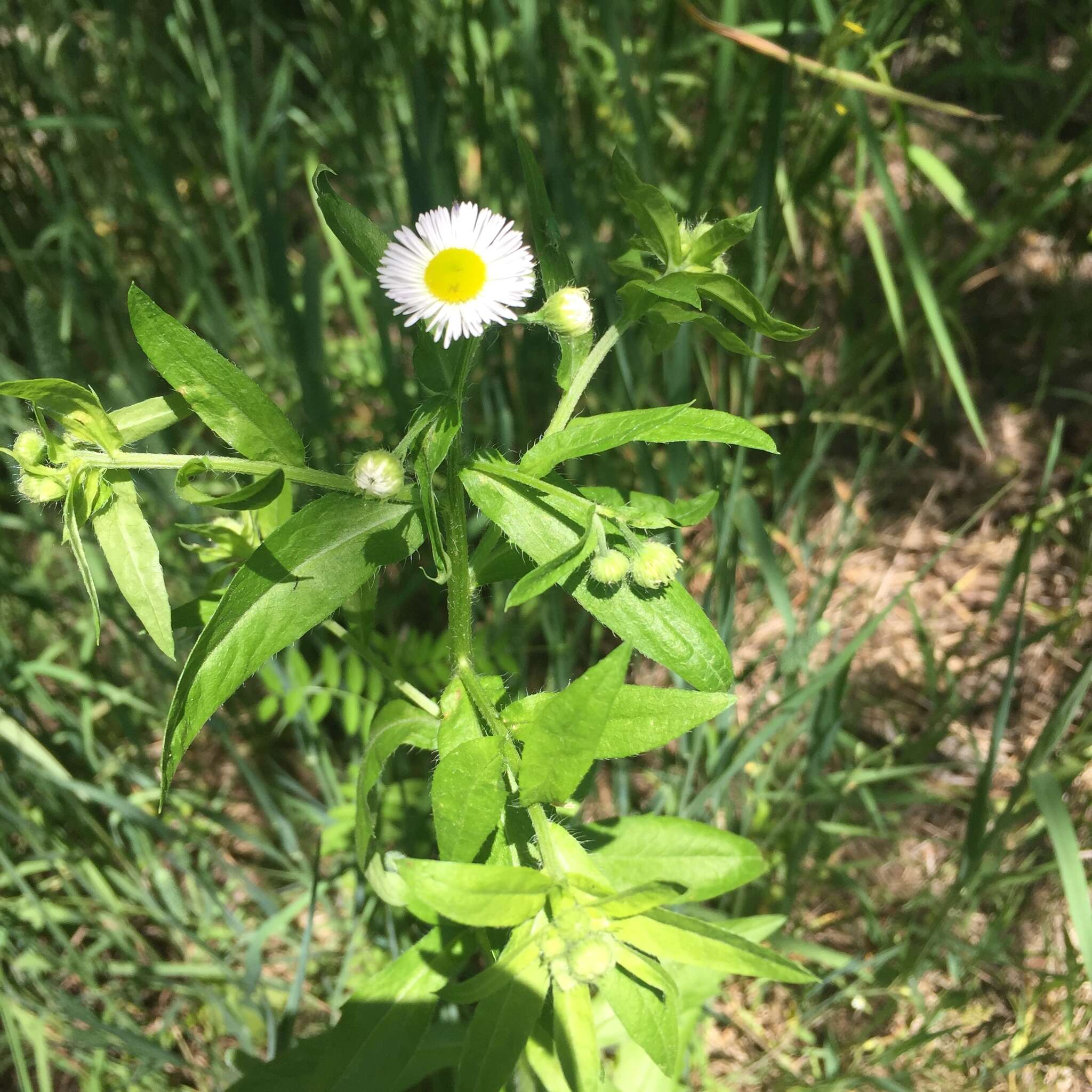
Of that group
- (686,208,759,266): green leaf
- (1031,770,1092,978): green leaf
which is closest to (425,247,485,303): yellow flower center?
(686,208,759,266): green leaf

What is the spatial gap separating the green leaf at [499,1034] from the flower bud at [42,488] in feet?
2.36

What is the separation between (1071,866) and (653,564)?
90cm

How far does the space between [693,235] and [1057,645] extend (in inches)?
68.1

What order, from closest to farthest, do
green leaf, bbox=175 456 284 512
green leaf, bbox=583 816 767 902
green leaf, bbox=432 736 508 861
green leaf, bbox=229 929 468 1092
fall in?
green leaf, bbox=175 456 284 512, green leaf, bbox=432 736 508 861, green leaf, bbox=229 929 468 1092, green leaf, bbox=583 816 767 902

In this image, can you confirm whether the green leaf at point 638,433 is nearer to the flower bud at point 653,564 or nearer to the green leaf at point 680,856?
the flower bud at point 653,564

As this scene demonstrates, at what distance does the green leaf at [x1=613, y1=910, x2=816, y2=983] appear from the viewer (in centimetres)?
102

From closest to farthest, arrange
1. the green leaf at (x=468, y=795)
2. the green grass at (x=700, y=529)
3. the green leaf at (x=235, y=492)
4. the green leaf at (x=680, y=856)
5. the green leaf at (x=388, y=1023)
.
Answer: the green leaf at (x=235, y=492)
the green leaf at (x=468, y=795)
the green leaf at (x=388, y=1023)
the green leaf at (x=680, y=856)
the green grass at (x=700, y=529)

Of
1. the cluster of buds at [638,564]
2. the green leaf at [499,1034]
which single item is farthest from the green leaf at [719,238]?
the green leaf at [499,1034]

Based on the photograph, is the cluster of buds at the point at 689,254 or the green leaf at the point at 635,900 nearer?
the green leaf at the point at 635,900

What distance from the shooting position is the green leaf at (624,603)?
Answer: 1.08 m

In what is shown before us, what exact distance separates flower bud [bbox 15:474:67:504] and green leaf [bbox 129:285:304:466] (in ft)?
0.54

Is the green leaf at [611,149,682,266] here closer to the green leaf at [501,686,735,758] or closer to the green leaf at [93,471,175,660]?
the green leaf at [501,686,735,758]

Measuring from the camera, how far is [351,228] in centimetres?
107

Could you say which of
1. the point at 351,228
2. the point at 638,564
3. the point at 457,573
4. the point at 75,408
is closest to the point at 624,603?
the point at 638,564
